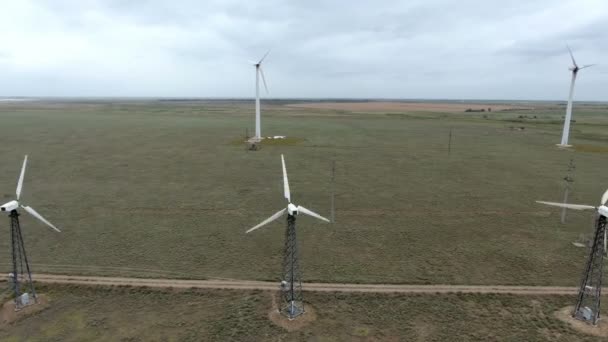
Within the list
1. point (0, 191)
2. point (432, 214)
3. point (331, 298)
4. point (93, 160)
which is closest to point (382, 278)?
point (331, 298)

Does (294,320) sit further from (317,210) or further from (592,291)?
(592,291)

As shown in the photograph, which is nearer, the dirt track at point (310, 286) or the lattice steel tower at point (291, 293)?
the lattice steel tower at point (291, 293)

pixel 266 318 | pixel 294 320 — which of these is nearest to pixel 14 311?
pixel 266 318

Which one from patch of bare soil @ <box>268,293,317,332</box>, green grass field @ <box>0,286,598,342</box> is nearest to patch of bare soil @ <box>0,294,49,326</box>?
green grass field @ <box>0,286,598,342</box>

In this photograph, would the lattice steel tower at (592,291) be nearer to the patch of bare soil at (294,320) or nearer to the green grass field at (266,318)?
the green grass field at (266,318)

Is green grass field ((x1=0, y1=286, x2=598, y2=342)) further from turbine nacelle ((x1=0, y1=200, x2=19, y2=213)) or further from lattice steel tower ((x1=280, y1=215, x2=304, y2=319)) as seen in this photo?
turbine nacelle ((x1=0, y1=200, x2=19, y2=213))

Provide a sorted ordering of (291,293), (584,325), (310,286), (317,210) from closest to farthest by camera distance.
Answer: (584,325), (291,293), (310,286), (317,210)

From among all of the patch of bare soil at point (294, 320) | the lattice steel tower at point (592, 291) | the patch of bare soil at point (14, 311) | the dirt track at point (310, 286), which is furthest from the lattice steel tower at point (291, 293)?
the lattice steel tower at point (592, 291)
